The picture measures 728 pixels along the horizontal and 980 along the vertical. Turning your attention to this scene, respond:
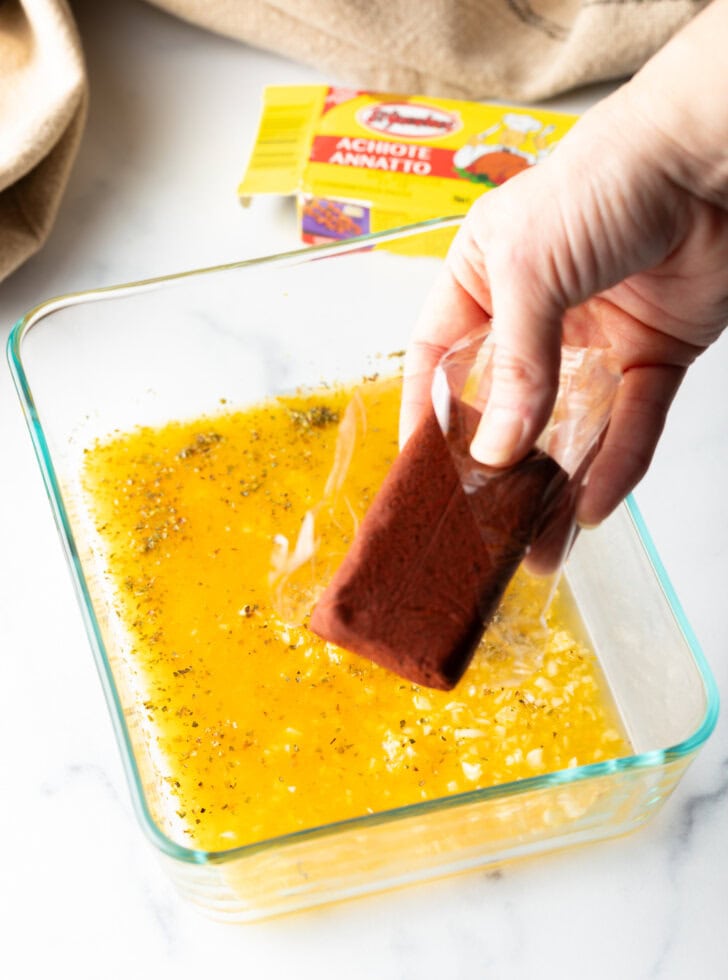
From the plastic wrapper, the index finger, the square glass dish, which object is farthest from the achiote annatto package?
the plastic wrapper

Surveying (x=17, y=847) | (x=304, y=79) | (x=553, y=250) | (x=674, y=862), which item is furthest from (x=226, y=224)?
(x=674, y=862)

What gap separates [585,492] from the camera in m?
1.26

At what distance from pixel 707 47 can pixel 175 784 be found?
2.81 ft

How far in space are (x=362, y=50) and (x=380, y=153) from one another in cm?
24

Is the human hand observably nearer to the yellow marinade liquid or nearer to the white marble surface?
the yellow marinade liquid

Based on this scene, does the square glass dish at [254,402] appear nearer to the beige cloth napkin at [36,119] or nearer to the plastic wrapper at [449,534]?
the plastic wrapper at [449,534]

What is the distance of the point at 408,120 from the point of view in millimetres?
1752

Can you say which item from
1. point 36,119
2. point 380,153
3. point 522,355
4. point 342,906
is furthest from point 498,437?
point 36,119

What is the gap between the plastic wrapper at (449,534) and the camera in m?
1.07

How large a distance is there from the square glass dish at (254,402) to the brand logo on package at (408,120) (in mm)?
294

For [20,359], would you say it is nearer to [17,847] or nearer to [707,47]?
[17,847]

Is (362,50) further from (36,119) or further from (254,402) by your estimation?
(254,402)

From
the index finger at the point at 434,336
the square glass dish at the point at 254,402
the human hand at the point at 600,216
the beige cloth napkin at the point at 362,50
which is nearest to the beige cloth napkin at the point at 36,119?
the beige cloth napkin at the point at 362,50

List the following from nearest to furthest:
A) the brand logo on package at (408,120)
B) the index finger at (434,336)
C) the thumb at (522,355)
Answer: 1. the thumb at (522,355)
2. the index finger at (434,336)
3. the brand logo on package at (408,120)
